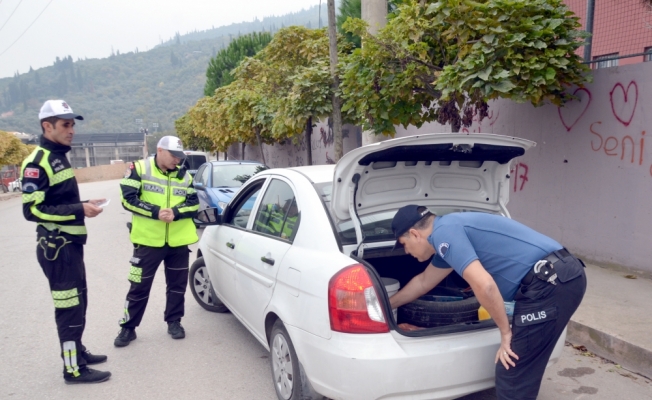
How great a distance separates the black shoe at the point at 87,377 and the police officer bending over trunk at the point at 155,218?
72 cm

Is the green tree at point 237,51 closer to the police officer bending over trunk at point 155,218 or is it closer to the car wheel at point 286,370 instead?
the police officer bending over trunk at point 155,218

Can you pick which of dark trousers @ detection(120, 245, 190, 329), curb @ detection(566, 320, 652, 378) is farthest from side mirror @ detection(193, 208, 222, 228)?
curb @ detection(566, 320, 652, 378)

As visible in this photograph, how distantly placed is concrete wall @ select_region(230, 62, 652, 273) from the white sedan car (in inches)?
144

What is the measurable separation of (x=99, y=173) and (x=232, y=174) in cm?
5532

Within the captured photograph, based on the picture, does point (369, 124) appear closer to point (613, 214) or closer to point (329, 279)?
point (613, 214)

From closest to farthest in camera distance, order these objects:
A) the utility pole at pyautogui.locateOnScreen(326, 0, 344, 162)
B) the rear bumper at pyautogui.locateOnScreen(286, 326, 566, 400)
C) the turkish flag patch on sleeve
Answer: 1. the rear bumper at pyautogui.locateOnScreen(286, 326, 566, 400)
2. the turkish flag patch on sleeve
3. the utility pole at pyautogui.locateOnScreen(326, 0, 344, 162)

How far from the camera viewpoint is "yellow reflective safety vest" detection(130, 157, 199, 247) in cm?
493

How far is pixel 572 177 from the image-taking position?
7.49m

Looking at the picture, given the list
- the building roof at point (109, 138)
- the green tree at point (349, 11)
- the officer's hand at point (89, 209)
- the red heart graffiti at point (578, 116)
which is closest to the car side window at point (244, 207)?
the officer's hand at point (89, 209)

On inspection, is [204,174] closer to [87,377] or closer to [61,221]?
[61,221]

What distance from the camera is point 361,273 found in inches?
121

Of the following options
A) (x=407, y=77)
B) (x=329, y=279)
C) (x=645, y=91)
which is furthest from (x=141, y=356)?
(x=645, y=91)

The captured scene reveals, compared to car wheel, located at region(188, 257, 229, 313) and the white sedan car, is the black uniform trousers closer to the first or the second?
the white sedan car

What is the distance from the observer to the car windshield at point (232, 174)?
11352 millimetres
